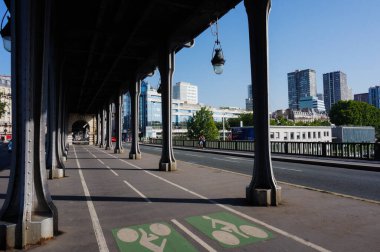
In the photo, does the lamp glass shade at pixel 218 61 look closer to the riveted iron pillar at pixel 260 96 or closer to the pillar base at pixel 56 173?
the riveted iron pillar at pixel 260 96

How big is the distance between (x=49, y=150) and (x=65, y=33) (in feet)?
20.3

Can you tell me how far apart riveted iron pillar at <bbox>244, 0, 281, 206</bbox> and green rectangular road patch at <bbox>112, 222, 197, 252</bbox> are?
10.4ft

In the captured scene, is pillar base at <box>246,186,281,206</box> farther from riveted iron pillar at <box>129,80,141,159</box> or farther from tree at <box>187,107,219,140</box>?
tree at <box>187,107,219,140</box>

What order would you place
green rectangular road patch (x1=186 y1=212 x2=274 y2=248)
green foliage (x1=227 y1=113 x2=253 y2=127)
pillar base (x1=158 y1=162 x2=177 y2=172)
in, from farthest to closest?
green foliage (x1=227 y1=113 x2=253 y2=127)
pillar base (x1=158 y1=162 x2=177 y2=172)
green rectangular road patch (x1=186 y1=212 x2=274 y2=248)

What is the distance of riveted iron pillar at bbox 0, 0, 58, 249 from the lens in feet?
17.2

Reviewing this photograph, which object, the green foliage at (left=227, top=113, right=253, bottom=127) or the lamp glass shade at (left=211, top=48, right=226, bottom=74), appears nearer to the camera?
the lamp glass shade at (left=211, top=48, right=226, bottom=74)

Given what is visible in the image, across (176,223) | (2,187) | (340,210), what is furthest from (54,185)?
(340,210)

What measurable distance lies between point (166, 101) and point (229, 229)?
1171 centimetres

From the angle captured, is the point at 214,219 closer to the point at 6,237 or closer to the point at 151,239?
the point at 151,239

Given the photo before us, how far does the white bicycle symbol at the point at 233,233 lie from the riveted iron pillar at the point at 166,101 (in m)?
10.2

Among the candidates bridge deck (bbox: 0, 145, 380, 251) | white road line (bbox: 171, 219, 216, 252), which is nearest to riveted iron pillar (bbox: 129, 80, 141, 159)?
bridge deck (bbox: 0, 145, 380, 251)

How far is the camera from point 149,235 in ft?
19.0

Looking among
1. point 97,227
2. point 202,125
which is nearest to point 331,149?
point 97,227

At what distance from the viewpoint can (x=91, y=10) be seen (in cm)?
1348
